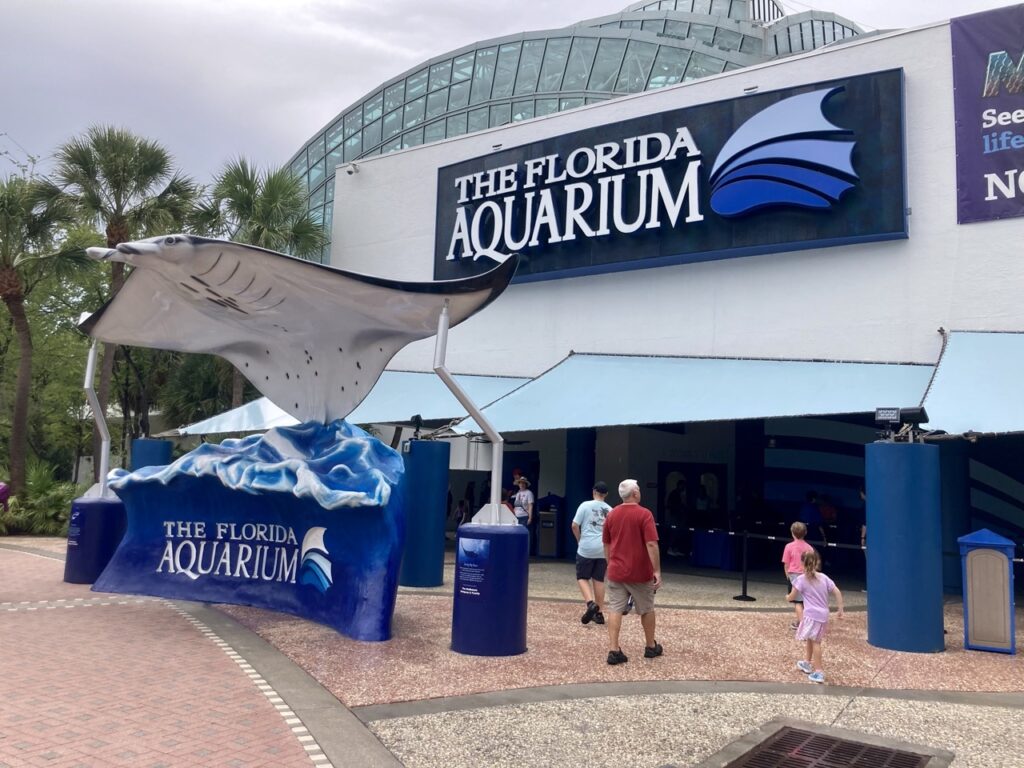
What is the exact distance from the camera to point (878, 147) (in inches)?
537

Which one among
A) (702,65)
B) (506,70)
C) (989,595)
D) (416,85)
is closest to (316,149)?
(416,85)

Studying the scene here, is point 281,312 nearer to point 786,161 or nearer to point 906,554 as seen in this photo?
point 906,554

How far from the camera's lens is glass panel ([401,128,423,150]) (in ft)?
120

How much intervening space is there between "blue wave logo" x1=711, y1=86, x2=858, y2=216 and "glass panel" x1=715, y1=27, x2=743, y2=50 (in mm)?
29713

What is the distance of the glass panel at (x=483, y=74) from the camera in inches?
1446

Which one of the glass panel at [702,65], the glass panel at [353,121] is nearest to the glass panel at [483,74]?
the glass panel at [353,121]

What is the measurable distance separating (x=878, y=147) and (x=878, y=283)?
2.24 metres

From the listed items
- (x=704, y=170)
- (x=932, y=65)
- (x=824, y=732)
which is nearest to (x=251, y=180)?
(x=704, y=170)

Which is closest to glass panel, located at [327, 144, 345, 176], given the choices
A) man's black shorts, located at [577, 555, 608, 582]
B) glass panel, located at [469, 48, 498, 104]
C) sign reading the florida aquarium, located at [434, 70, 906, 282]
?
glass panel, located at [469, 48, 498, 104]

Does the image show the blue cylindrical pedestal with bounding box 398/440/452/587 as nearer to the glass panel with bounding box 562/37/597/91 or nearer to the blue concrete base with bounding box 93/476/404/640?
the blue concrete base with bounding box 93/476/404/640

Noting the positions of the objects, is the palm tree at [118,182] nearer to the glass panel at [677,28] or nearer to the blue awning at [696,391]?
the blue awning at [696,391]

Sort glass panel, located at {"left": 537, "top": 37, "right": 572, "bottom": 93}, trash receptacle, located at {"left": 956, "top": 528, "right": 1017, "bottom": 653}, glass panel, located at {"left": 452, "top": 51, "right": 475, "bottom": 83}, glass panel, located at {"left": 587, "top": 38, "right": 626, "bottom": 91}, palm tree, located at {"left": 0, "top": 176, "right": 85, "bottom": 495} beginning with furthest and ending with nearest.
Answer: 1. glass panel, located at {"left": 452, "top": 51, "right": 475, "bottom": 83}
2. glass panel, located at {"left": 537, "top": 37, "right": 572, "bottom": 93}
3. glass panel, located at {"left": 587, "top": 38, "right": 626, "bottom": 91}
4. palm tree, located at {"left": 0, "top": 176, "right": 85, "bottom": 495}
5. trash receptacle, located at {"left": 956, "top": 528, "right": 1017, "bottom": 653}

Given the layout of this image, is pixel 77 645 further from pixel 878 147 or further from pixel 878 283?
pixel 878 147

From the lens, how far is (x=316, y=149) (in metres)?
40.0
